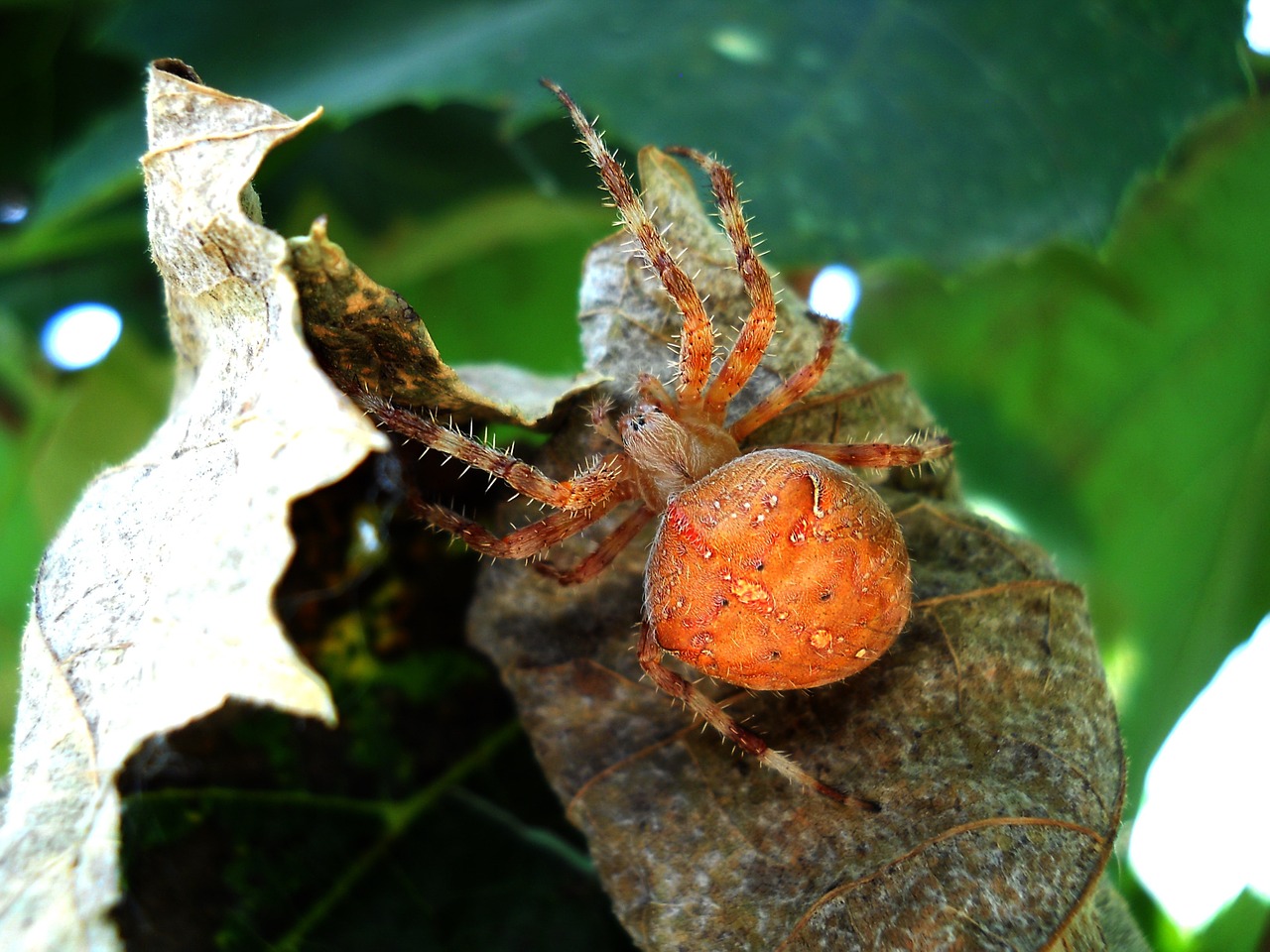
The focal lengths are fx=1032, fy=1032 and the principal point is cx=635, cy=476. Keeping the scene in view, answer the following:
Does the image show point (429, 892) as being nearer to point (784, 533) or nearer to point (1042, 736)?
point (784, 533)

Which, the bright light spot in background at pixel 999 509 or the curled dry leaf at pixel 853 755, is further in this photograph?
the bright light spot in background at pixel 999 509

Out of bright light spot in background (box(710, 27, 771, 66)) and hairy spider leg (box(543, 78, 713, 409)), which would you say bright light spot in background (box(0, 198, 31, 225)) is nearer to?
hairy spider leg (box(543, 78, 713, 409))

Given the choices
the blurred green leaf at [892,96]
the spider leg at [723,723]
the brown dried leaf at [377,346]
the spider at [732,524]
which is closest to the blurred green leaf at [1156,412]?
the blurred green leaf at [892,96]

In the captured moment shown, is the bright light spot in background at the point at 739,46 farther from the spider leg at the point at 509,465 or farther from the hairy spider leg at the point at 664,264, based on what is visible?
the spider leg at the point at 509,465

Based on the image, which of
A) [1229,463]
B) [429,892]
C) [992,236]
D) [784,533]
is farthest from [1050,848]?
[1229,463]

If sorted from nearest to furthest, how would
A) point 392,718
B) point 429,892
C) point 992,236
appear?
point 429,892
point 392,718
point 992,236

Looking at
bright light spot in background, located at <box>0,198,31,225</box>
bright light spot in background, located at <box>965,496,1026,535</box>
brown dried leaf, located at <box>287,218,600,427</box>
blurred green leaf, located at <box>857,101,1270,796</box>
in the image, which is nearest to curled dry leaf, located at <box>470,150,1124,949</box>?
brown dried leaf, located at <box>287,218,600,427</box>

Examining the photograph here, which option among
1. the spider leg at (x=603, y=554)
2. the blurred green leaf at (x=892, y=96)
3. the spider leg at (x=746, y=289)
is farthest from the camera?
the blurred green leaf at (x=892, y=96)

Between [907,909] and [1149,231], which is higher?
[1149,231]
